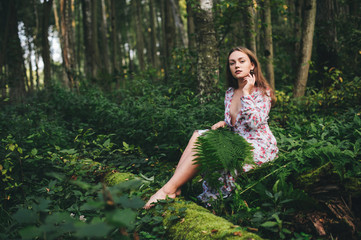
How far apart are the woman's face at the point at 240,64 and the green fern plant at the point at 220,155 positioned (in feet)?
3.73

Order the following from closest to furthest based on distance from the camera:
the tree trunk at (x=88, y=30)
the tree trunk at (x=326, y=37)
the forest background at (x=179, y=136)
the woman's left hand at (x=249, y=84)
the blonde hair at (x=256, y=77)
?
the forest background at (x=179, y=136), the woman's left hand at (x=249, y=84), the blonde hair at (x=256, y=77), the tree trunk at (x=326, y=37), the tree trunk at (x=88, y=30)

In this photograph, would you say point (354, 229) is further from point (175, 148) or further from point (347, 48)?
point (347, 48)

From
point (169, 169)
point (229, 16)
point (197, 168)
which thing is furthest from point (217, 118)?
point (229, 16)

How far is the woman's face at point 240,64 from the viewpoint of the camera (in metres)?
3.52

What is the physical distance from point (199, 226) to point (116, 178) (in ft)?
5.13

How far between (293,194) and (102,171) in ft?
8.21

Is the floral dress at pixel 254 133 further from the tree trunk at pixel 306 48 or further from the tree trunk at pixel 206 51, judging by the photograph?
the tree trunk at pixel 306 48

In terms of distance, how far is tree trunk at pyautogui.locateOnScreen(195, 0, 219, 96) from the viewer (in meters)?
5.95

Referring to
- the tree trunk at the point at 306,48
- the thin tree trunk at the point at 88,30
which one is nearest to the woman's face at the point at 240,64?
the tree trunk at the point at 306,48

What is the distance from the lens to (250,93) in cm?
337

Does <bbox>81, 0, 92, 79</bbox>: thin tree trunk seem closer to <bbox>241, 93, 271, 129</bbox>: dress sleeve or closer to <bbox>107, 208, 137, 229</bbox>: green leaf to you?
<bbox>241, 93, 271, 129</bbox>: dress sleeve

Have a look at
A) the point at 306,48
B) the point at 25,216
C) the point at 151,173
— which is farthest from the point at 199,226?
the point at 306,48

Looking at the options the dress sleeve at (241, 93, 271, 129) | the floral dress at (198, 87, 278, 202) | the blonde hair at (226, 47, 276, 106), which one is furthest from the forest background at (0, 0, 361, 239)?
the blonde hair at (226, 47, 276, 106)

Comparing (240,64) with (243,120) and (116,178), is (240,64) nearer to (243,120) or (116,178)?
(243,120)
